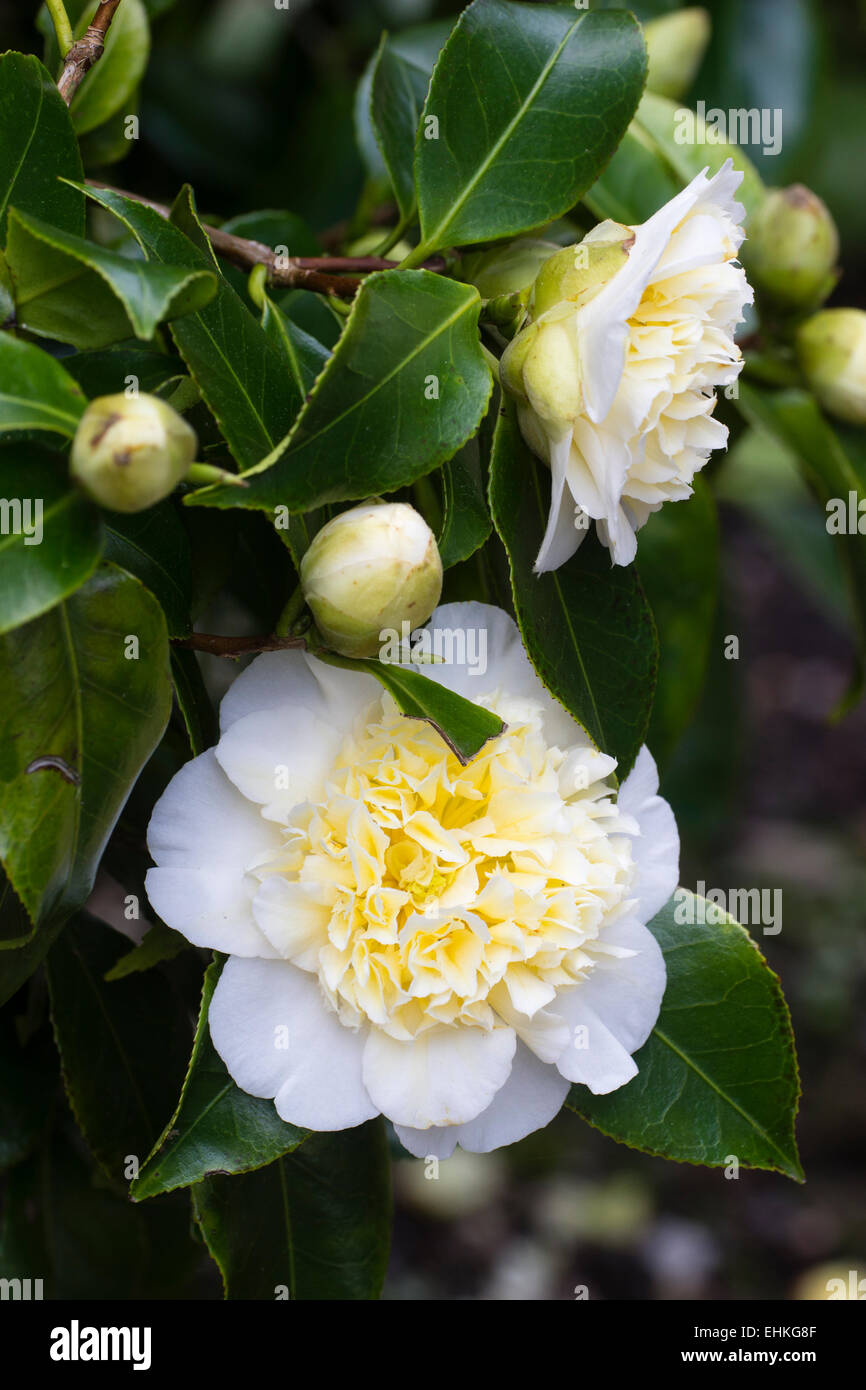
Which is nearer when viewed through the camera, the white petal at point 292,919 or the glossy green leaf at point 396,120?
the white petal at point 292,919

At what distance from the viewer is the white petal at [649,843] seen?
62 cm

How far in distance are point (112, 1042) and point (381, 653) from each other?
32 cm

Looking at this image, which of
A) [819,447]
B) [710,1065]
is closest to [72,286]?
[710,1065]

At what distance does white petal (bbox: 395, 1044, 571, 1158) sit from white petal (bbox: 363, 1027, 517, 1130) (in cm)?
2

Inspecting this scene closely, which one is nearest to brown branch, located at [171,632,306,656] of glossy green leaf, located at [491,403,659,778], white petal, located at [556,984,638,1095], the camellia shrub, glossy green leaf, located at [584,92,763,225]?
the camellia shrub

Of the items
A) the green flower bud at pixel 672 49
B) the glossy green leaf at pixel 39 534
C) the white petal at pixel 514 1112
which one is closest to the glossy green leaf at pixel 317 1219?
the white petal at pixel 514 1112

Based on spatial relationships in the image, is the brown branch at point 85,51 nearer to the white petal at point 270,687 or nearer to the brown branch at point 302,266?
the brown branch at point 302,266

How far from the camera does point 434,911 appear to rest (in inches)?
21.5

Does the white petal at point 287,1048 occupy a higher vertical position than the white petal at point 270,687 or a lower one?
lower

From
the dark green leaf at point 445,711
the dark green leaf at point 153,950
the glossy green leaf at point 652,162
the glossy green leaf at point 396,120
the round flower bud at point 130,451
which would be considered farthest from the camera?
the glossy green leaf at point 652,162

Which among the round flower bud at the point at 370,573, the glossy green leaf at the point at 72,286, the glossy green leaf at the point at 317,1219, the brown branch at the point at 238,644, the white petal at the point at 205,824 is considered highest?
the glossy green leaf at the point at 72,286

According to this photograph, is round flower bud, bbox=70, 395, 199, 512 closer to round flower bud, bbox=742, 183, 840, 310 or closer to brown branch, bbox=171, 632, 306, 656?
brown branch, bbox=171, 632, 306, 656

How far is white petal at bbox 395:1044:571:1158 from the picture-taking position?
0.58 m

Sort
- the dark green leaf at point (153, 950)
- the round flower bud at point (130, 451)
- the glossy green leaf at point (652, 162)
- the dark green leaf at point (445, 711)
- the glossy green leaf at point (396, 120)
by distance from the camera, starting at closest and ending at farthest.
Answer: the round flower bud at point (130, 451) < the dark green leaf at point (445, 711) < the dark green leaf at point (153, 950) < the glossy green leaf at point (396, 120) < the glossy green leaf at point (652, 162)
